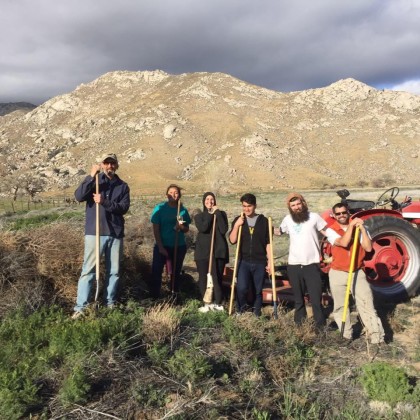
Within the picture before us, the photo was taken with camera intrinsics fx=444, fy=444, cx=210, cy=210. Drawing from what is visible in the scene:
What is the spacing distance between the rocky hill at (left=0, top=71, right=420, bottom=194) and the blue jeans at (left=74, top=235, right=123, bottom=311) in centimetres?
5023

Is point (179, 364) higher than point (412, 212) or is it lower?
lower

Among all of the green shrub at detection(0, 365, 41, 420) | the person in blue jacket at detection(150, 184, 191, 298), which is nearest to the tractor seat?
the person in blue jacket at detection(150, 184, 191, 298)

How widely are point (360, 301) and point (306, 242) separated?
92cm

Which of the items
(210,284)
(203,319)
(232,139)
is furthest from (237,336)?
(232,139)

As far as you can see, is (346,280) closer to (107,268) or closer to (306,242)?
(306,242)

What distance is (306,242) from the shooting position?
16.8 ft

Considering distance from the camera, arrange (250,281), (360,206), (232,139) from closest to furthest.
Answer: (250,281) → (360,206) → (232,139)

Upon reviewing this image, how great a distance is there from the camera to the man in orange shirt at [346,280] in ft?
16.4

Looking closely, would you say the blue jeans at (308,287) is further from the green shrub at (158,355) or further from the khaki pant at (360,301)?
the green shrub at (158,355)

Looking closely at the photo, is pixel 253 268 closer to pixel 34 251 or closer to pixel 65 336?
pixel 65 336

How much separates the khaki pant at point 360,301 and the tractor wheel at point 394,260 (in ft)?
4.39

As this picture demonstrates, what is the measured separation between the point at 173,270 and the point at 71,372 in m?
3.17

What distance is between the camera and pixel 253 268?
5.52 meters

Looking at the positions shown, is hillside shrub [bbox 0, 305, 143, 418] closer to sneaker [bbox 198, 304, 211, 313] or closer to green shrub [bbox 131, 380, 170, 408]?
green shrub [bbox 131, 380, 170, 408]
